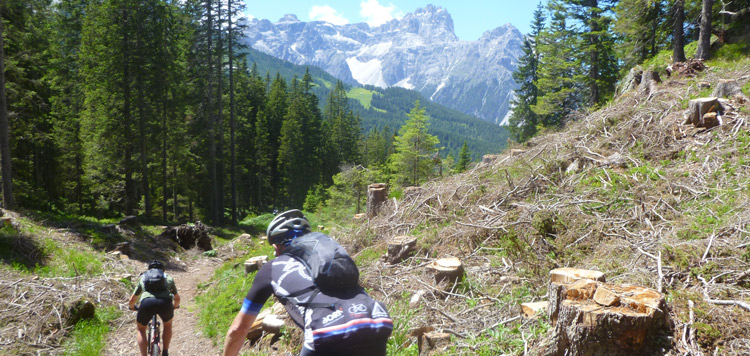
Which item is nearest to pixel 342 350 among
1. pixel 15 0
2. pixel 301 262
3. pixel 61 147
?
pixel 301 262

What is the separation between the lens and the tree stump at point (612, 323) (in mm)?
3084

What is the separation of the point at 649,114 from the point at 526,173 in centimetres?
313

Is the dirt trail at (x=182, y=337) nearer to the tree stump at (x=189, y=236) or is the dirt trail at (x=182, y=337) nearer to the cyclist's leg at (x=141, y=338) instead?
the cyclist's leg at (x=141, y=338)

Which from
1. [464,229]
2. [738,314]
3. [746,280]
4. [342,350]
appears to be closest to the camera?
[342,350]

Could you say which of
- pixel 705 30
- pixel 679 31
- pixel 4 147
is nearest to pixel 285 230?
pixel 4 147

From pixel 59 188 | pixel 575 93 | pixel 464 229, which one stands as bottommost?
pixel 59 188

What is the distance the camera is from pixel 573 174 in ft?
26.1

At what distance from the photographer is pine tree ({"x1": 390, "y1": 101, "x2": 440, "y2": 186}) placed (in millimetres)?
A: 24156

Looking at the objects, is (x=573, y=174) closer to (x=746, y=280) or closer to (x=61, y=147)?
(x=746, y=280)

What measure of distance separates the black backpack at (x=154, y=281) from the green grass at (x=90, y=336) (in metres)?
2.25

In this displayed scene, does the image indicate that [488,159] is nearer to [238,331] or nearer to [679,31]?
[679,31]

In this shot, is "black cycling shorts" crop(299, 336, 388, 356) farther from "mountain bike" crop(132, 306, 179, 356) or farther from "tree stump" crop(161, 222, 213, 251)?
"tree stump" crop(161, 222, 213, 251)

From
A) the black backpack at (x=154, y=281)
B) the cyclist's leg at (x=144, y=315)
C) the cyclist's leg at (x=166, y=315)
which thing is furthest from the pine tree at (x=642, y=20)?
the cyclist's leg at (x=144, y=315)

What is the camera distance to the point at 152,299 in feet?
18.5
